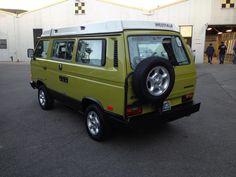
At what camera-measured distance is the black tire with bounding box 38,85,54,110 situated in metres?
5.91

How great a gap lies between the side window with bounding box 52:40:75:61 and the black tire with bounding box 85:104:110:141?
1.21 metres

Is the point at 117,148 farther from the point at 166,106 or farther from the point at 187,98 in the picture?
the point at 187,98

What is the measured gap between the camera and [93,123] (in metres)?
4.24

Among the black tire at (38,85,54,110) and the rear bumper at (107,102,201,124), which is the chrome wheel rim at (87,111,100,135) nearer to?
the rear bumper at (107,102,201,124)

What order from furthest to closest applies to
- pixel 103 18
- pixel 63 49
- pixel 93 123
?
pixel 103 18
pixel 63 49
pixel 93 123

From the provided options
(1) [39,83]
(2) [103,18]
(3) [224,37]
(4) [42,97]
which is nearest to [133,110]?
(4) [42,97]

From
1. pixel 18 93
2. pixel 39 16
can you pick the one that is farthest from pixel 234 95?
pixel 39 16

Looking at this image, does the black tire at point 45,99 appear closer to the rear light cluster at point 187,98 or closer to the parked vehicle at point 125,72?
the parked vehicle at point 125,72

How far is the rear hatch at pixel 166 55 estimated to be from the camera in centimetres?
345

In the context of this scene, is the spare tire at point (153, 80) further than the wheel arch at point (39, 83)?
No

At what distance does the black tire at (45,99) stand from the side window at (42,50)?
0.85 meters

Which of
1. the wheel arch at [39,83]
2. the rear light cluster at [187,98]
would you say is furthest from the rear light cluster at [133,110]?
the wheel arch at [39,83]

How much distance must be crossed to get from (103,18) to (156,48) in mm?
16662

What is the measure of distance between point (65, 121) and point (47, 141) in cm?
107
